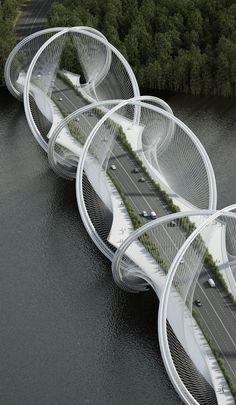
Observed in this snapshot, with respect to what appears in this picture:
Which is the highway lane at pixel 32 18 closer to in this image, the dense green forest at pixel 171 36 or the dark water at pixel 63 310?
the dense green forest at pixel 171 36

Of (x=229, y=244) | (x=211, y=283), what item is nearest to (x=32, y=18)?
(x=229, y=244)

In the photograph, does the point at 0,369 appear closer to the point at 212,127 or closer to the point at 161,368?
the point at 161,368

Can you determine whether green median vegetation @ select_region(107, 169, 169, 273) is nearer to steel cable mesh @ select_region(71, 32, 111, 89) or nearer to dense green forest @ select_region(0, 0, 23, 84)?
steel cable mesh @ select_region(71, 32, 111, 89)

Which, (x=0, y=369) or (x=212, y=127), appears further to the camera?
(x=212, y=127)

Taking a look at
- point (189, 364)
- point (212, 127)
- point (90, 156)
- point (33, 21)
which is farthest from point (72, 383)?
point (33, 21)

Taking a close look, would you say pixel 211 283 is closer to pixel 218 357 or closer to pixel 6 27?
pixel 218 357

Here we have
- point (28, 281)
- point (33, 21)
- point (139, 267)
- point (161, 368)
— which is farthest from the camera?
point (33, 21)

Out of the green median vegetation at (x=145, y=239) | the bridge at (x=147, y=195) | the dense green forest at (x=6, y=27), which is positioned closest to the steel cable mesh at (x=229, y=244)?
the bridge at (x=147, y=195)
